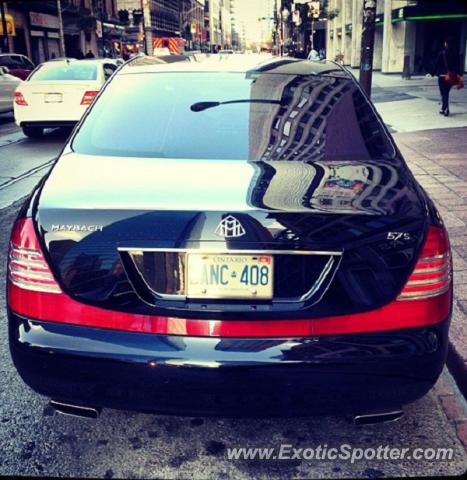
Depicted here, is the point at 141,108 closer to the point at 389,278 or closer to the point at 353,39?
the point at 389,278

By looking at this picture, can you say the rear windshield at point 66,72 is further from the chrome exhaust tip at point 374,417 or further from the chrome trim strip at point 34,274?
the chrome exhaust tip at point 374,417

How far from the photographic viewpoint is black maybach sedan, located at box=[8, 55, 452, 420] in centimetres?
222

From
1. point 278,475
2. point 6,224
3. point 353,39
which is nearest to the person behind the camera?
point 278,475

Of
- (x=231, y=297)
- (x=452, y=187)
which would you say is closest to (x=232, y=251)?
(x=231, y=297)

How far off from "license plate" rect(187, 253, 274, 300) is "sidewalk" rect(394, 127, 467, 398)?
1.60 m

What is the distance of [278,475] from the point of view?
2.59m

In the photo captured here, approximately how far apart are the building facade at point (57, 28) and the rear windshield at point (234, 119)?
3587cm

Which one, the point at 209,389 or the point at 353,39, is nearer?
the point at 209,389

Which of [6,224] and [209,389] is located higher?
[209,389]

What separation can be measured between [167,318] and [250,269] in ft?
1.12

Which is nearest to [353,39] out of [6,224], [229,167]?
[6,224]

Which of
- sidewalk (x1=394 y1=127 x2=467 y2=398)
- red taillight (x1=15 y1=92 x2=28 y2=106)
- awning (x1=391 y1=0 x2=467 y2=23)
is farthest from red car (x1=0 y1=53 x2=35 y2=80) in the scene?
awning (x1=391 y1=0 x2=467 y2=23)

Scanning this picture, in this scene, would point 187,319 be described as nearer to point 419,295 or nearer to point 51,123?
point 419,295

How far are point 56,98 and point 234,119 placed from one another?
33.2 ft
